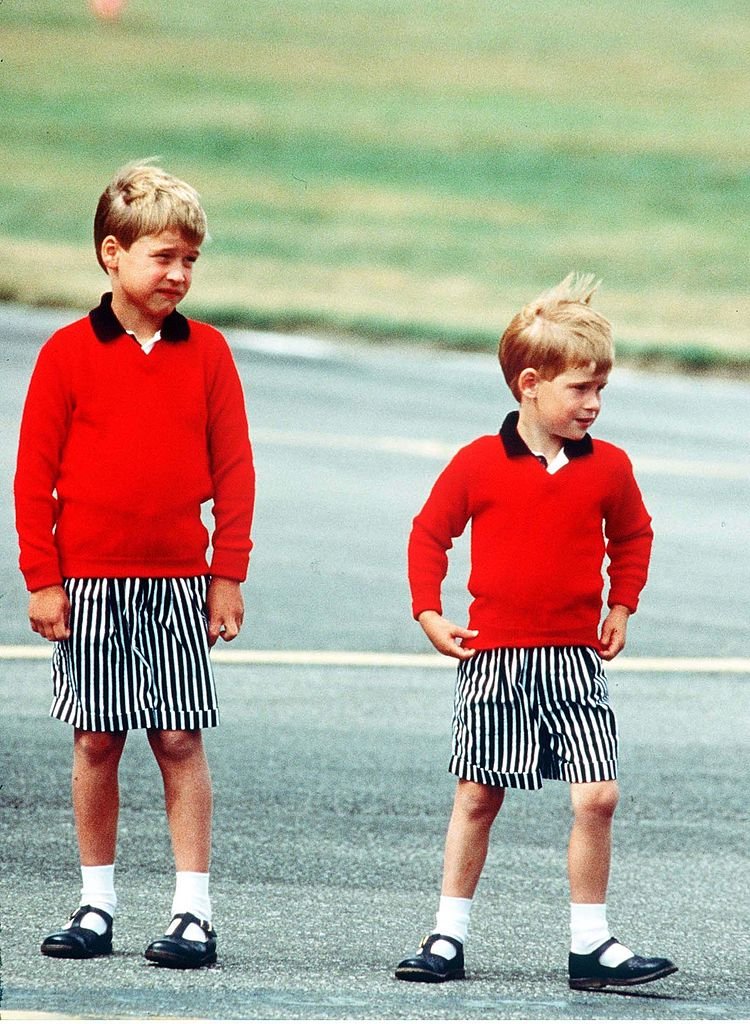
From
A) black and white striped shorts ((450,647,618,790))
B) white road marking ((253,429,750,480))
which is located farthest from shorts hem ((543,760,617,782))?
Answer: white road marking ((253,429,750,480))

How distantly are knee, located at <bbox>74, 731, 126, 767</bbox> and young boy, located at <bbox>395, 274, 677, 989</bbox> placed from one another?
715 mm

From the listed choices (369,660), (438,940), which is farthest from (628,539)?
(369,660)

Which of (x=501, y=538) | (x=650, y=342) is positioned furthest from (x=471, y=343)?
(x=501, y=538)

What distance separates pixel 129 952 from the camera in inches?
182

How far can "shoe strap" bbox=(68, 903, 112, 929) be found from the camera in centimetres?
461

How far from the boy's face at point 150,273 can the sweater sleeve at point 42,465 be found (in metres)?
0.19

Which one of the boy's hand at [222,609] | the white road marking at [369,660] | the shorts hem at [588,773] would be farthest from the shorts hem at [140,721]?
the white road marking at [369,660]

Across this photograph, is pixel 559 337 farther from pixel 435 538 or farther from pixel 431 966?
pixel 431 966

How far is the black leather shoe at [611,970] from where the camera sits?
4.48 meters

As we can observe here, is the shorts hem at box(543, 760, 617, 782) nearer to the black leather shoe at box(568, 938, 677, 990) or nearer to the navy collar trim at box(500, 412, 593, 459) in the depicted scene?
the black leather shoe at box(568, 938, 677, 990)

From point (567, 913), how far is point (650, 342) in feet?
39.1

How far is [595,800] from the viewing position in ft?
14.8

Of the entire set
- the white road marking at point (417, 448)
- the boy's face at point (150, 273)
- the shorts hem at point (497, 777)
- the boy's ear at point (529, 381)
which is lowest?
the shorts hem at point (497, 777)

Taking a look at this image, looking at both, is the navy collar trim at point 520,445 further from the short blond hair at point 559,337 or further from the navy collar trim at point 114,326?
the navy collar trim at point 114,326
